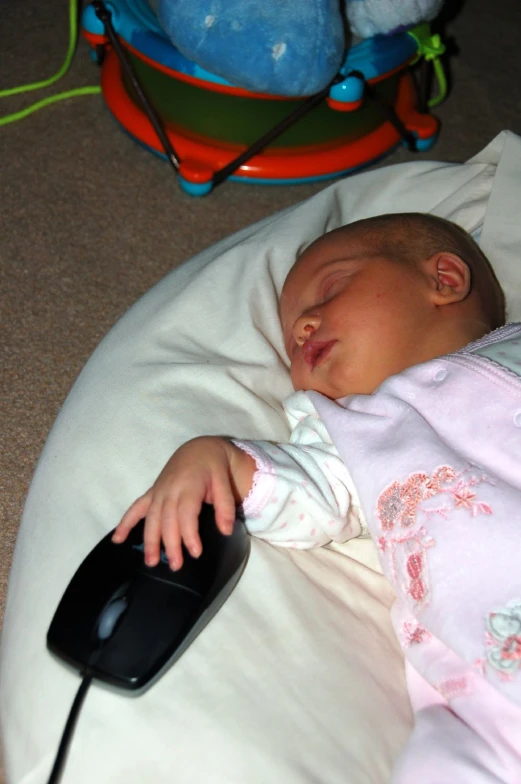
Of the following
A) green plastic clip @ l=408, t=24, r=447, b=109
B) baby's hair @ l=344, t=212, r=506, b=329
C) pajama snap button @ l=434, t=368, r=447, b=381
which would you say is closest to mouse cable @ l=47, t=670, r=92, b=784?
pajama snap button @ l=434, t=368, r=447, b=381

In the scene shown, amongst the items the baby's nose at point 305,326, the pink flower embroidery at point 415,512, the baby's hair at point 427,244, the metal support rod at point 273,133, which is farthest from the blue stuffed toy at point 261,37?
the pink flower embroidery at point 415,512

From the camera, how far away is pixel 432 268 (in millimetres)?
966

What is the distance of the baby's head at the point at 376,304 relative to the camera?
92 centimetres

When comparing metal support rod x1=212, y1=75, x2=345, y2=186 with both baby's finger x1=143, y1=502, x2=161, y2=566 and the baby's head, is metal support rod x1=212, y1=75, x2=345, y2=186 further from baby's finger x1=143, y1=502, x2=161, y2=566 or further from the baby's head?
baby's finger x1=143, y1=502, x2=161, y2=566

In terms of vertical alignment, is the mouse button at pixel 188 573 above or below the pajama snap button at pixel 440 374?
above

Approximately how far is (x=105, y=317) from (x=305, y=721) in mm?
771

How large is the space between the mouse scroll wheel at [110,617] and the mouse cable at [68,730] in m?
0.03

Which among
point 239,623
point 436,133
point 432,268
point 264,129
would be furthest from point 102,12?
point 239,623

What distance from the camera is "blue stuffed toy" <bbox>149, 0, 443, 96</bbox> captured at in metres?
1.27

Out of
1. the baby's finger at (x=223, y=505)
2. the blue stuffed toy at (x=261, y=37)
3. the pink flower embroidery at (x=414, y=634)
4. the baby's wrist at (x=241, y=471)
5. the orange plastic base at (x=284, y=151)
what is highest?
the blue stuffed toy at (x=261, y=37)

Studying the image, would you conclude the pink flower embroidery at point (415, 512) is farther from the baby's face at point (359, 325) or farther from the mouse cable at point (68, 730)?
the mouse cable at point (68, 730)

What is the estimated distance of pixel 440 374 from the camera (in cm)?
87

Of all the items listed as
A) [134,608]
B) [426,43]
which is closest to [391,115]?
[426,43]

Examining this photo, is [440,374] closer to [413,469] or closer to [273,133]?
[413,469]
